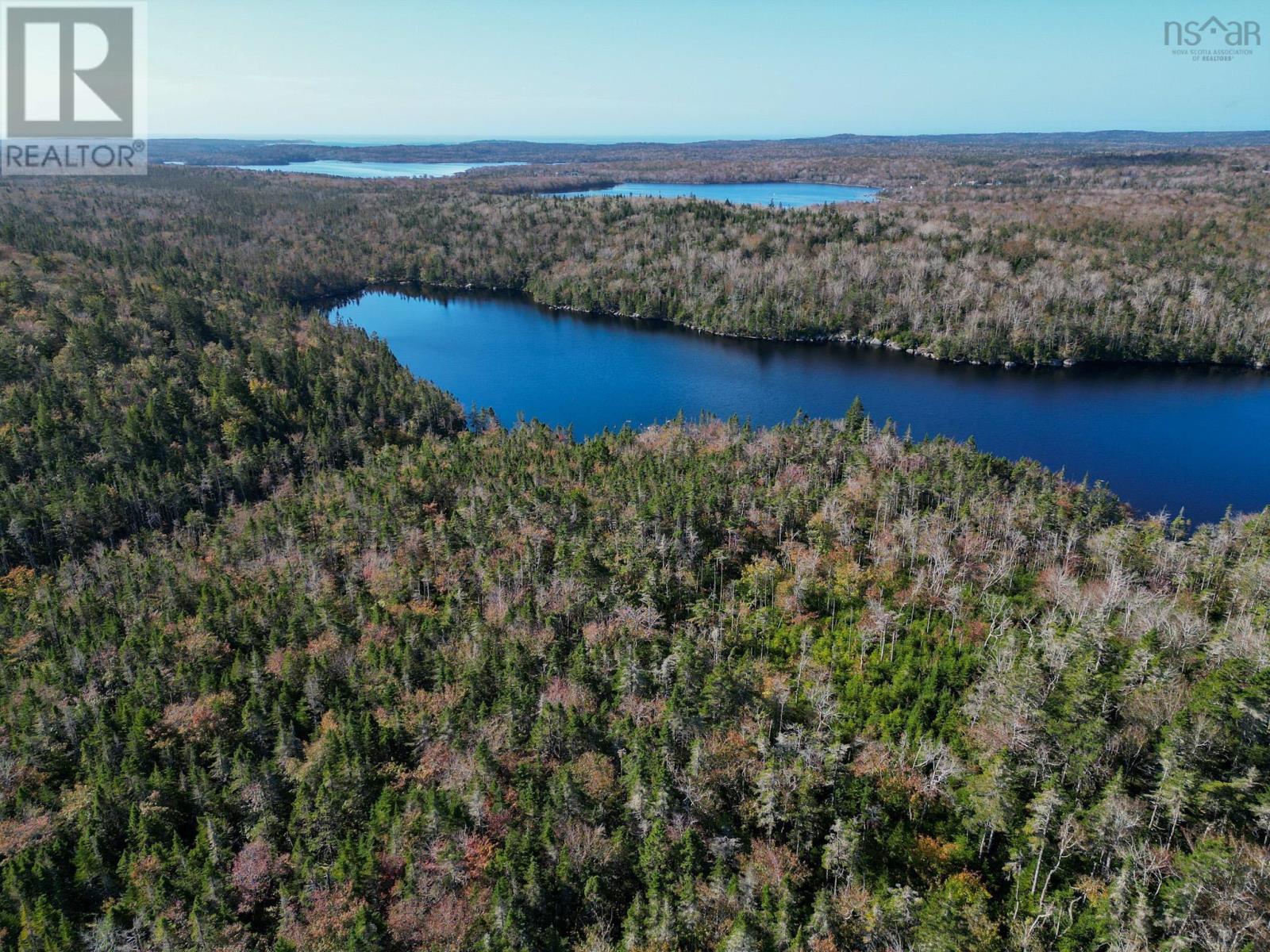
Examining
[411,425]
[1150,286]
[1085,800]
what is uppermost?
[1150,286]

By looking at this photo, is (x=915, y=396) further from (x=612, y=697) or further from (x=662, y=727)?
(x=662, y=727)

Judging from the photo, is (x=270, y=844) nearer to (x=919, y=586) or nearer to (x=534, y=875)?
(x=534, y=875)

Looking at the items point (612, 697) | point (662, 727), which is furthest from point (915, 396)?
point (662, 727)

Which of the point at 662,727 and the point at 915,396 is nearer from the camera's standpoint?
the point at 662,727

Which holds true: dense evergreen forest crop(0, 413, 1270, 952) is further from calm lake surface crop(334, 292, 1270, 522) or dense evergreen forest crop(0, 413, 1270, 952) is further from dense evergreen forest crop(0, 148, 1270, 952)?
calm lake surface crop(334, 292, 1270, 522)

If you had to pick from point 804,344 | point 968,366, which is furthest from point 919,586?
point 804,344

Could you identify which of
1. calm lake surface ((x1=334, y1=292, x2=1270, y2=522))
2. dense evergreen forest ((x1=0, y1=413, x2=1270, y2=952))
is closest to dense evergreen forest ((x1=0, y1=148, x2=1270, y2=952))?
dense evergreen forest ((x1=0, y1=413, x2=1270, y2=952))
